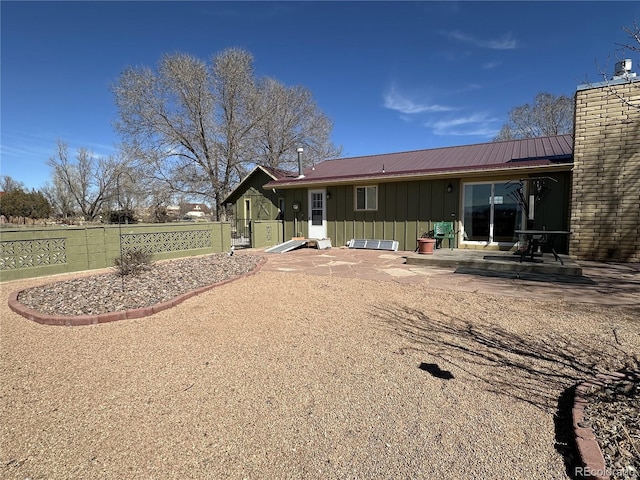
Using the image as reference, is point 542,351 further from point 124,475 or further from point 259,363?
point 124,475

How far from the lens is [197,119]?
73.5ft

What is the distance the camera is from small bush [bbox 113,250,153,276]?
575 cm

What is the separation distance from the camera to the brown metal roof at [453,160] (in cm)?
970

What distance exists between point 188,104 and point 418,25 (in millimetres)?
15986

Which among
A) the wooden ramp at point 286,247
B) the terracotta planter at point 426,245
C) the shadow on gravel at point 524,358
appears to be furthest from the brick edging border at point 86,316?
the terracotta planter at point 426,245

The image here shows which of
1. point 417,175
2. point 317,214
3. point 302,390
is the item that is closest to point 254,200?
point 317,214

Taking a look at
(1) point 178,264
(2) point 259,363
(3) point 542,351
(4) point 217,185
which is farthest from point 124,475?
(4) point 217,185

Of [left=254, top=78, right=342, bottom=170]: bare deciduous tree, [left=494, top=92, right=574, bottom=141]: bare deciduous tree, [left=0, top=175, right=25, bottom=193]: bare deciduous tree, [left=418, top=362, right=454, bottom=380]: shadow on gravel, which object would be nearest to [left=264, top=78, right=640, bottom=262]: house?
[left=418, top=362, right=454, bottom=380]: shadow on gravel

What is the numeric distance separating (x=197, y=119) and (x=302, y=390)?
77.5 ft

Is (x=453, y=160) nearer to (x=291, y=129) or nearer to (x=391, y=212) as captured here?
(x=391, y=212)

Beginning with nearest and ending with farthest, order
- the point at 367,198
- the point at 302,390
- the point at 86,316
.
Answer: the point at 302,390 → the point at 86,316 → the point at 367,198

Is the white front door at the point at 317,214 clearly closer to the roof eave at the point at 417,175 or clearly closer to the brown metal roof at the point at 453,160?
the roof eave at the point at 417,175

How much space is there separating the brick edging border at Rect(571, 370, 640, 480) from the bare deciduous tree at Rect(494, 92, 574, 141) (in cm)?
2593

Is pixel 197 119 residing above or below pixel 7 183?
above
